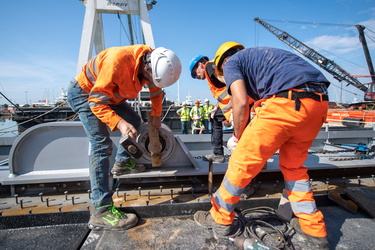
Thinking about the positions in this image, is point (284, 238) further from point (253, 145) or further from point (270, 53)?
point (270, 53)

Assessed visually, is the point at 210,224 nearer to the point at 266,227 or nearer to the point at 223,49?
the point at 266,227

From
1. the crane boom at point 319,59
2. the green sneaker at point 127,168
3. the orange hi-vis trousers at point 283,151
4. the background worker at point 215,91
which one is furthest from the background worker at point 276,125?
the crane boom at point 319,59

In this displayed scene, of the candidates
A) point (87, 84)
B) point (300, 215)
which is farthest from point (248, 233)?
point (87, 84)

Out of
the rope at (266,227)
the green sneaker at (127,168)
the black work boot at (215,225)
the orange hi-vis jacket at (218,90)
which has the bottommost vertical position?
the rope at (266,227)

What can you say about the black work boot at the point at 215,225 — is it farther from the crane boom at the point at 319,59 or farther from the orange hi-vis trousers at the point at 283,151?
the crane boom at the point at 319,59

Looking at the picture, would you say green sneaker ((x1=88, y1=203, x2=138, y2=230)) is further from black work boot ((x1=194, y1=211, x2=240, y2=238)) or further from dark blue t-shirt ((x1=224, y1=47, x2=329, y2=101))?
dark blue t-shirt ((x1=224, y1=47, x2=329, y2=101))

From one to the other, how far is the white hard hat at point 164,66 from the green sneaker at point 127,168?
116cm

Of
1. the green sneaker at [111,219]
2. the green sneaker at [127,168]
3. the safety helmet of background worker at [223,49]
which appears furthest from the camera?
the green sneaker at [127,168]

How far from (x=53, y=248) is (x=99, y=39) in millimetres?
7617

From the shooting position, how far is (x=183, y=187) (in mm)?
2791

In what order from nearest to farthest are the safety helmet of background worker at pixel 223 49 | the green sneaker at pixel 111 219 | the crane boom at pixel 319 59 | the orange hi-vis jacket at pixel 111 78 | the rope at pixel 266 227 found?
1. the rope at pixel 266 227
2. the green sneaker at pixel 111 219
3. the orange hi-vis jacket at pixel 111 78
4. the safety helmet of background worker at pixel 223 49
5. the crane boom at pixel 319 59

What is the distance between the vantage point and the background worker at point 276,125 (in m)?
1.38

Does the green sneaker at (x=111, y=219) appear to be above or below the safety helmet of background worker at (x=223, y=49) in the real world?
below

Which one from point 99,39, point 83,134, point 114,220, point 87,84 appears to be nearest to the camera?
point 114,220
